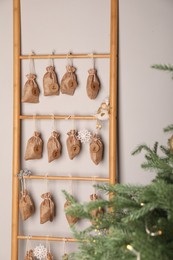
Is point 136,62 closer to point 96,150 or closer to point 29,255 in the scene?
point 96,150

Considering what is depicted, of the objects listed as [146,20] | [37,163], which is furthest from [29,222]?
[146,20]

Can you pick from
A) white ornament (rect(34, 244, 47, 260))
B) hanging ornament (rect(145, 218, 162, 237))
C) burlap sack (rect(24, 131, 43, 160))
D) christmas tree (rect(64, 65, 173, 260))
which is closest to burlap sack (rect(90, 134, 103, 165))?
burlap sack (rect(24, 131, 43, 160))

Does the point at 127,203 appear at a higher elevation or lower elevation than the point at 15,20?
lower

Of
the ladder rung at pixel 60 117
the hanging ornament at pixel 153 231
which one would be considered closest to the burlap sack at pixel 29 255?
the ladder rung at pixel 60 117

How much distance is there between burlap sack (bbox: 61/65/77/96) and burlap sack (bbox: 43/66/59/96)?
0.04 metres

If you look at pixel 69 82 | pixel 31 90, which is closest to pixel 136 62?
pixel 69 82

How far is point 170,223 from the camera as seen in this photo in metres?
0.91

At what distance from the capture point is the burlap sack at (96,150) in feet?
7.47

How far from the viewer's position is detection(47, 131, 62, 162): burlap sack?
2307 mm

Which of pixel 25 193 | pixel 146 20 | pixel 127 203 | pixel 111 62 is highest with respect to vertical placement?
pixel 146 20

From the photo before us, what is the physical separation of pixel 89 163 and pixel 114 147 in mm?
207

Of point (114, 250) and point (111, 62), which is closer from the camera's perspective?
point (114, 250)

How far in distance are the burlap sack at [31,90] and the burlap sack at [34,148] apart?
198 mm

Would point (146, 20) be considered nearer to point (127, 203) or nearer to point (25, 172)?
point (25, 172)
